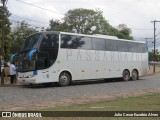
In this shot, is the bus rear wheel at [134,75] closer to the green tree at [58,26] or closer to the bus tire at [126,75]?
the bus tire at [126,75]

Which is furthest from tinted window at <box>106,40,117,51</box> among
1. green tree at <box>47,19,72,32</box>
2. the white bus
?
green tree at <box>47,19,72,32</box>

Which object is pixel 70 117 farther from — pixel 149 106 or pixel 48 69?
pixel 48 69

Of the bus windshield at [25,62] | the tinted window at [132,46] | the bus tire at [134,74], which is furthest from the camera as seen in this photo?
the bus tire at [134,74]

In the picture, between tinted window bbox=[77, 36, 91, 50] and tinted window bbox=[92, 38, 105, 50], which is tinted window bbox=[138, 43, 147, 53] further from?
tinted window bbox=[77, 36, 91, 50]

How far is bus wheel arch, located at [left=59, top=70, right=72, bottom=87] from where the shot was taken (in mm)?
24391

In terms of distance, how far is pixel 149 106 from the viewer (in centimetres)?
1141

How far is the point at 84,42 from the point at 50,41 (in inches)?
130

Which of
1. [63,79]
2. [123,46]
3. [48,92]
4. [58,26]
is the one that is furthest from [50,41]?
[58,26]

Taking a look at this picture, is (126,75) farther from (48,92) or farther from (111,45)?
(48,92)

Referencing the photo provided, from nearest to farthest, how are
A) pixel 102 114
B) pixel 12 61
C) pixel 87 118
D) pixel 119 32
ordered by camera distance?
pixel 102 114
pixel 87 118
pixel 12 61
pixel 119 32

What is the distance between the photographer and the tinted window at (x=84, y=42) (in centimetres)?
2550

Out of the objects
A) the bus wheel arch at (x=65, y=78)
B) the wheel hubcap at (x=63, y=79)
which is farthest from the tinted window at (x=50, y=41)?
the wheel hubcap at (x=63, y=79)

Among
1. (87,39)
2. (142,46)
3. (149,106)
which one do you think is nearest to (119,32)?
(142,46)

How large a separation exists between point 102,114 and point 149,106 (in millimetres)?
4158
